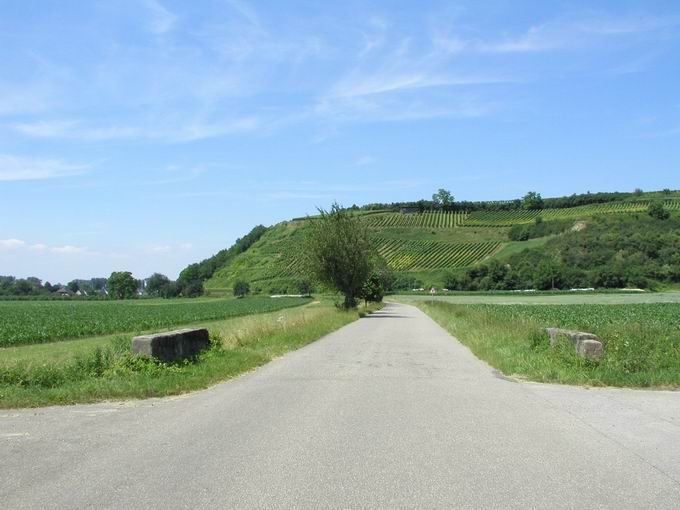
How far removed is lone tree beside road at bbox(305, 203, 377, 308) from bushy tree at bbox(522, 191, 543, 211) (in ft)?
416

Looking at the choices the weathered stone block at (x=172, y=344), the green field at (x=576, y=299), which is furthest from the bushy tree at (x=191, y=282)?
the weathered stone block at (x=172, y=344)

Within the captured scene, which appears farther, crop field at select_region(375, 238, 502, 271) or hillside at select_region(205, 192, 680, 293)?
crop field at select_region(375, 238, 502, 271)

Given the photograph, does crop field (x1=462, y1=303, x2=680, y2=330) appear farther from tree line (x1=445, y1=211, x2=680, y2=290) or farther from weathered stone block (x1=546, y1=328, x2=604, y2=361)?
tree line (x1=445, y1=211, x2=680, y2=290)

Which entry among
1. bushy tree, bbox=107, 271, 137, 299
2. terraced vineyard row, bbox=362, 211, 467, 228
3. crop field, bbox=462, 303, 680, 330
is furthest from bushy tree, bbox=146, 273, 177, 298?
crop field, bbox=462, 303, 680, 330

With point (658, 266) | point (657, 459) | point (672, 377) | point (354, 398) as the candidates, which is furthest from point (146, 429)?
point (658, 266)

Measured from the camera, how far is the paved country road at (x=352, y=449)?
18.3 ft

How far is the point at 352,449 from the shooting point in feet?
23.5

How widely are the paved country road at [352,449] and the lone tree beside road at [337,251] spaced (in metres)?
39.5

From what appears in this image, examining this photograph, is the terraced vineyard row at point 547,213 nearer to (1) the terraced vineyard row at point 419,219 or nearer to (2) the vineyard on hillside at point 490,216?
(2) the vineyard on hillside at point 490,216

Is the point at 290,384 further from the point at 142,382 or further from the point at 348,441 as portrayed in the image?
the point at 348,441

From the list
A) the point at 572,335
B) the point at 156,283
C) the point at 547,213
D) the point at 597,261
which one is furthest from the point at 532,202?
the point at 572,335

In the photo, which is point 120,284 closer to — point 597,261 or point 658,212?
point 597,261

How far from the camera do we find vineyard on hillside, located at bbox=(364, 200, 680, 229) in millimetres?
147125

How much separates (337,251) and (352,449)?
44591 mm
